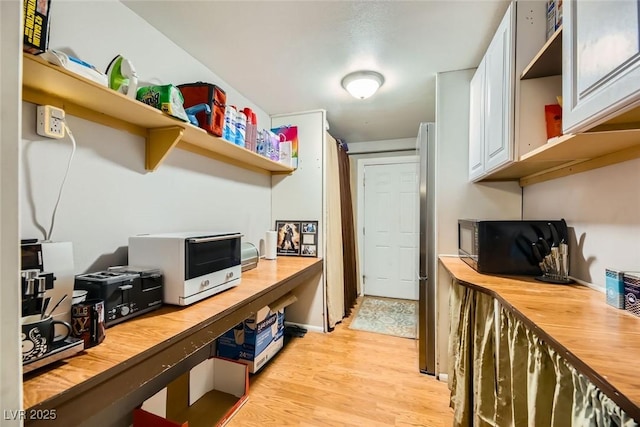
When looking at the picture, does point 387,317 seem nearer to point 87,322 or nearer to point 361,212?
point 361,212

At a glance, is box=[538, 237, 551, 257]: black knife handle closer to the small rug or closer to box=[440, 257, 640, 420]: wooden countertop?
box=[440, 257, 640, 420]: wooden countertop

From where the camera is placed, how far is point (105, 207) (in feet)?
4.04

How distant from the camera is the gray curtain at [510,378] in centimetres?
62

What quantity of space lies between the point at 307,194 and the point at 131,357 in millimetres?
2064

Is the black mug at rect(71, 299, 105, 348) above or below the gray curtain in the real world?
above

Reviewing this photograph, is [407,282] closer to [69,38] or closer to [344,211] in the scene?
[344,211]

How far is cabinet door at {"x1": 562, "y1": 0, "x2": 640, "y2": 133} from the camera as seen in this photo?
643 mm

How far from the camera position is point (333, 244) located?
278 centimetres

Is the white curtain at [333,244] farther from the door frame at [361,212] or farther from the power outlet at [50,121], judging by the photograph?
the power outlet at [50,121]

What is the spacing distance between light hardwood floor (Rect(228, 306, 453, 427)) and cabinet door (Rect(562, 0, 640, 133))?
170cm

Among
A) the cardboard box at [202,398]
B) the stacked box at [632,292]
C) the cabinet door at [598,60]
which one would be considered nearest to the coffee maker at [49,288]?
the cardboard box at [202,398]

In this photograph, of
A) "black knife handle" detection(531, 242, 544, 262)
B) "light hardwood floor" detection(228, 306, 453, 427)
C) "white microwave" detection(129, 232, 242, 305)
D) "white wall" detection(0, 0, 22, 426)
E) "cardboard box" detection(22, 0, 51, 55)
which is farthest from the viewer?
"light hardwood floor" detection(228, 306, 453, 427)

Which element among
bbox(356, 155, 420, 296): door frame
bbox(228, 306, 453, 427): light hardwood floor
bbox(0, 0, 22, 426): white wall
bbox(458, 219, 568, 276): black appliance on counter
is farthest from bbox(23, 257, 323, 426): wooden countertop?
bbox(356, 155, 420, 296): door frame

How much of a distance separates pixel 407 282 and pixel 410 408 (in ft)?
7.28
